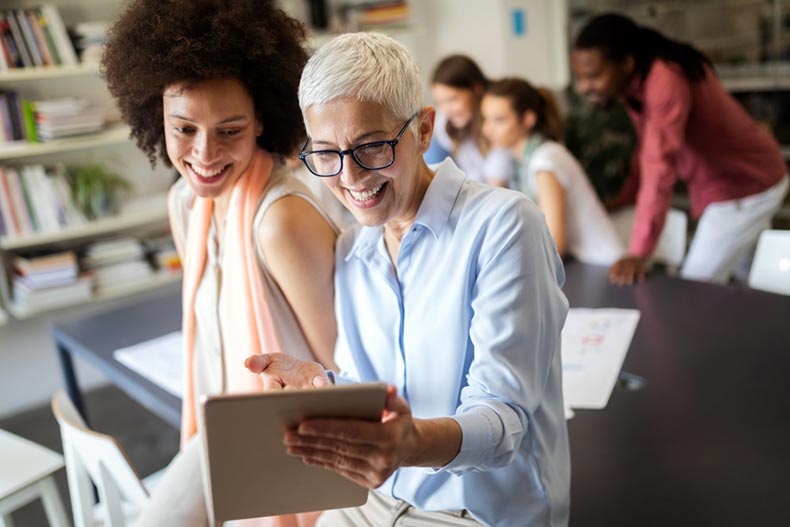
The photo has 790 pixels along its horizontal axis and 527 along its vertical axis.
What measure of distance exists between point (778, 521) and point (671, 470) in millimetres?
202

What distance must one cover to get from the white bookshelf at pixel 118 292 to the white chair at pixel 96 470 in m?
1.99

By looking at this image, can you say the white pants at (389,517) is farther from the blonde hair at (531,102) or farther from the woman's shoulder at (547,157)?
the blonde hair at (531,102)

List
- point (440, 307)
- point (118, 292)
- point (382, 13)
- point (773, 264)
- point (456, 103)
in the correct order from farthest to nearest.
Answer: point (382, 13)
point (118, 292)
point (456, 103)
point (773, 264)
point (440, 307)

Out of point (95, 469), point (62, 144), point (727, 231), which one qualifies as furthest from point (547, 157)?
point (62, 144)

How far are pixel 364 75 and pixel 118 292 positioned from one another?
2.95 meters

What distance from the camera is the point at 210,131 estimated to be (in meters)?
1.50

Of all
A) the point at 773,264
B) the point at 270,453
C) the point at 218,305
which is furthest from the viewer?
the point at 773,264

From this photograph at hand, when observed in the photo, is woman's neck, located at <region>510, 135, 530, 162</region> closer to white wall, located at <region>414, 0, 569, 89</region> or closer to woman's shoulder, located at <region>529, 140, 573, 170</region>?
woman's shoulder, located at <region>529, 140, 573, 170</region>

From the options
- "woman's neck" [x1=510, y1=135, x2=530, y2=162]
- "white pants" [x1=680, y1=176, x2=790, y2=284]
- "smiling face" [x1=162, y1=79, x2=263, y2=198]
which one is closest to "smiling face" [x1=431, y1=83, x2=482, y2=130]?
"woman's neck" [x1=510, y1=135, x2=530, y2=162]

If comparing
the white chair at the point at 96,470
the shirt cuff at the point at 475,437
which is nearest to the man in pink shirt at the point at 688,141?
the shirt cuff at the point at 475,437

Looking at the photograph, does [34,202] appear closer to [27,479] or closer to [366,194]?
[27,479]

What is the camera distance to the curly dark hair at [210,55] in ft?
4.80

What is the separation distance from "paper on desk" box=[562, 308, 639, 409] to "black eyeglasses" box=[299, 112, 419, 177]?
2.48 feet

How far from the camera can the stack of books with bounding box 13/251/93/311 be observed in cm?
346
